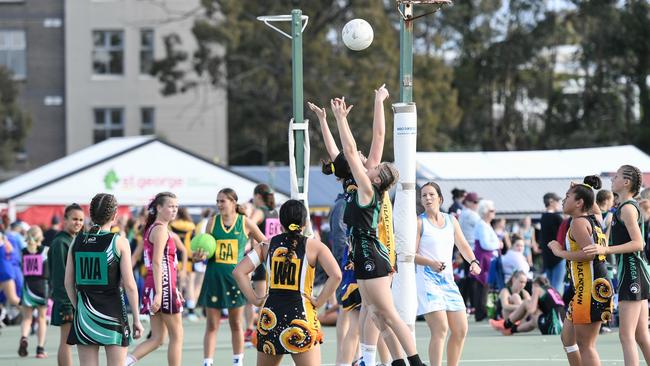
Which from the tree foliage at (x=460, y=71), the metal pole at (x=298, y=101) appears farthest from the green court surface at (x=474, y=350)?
the tree foliage at (x=460, y=71)

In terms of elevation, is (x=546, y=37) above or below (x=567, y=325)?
above

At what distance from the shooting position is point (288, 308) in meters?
9.77

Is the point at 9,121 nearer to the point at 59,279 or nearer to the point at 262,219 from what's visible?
the point at 262,219

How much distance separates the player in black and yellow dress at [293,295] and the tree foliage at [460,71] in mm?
44356

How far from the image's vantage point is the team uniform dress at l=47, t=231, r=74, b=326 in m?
13.6

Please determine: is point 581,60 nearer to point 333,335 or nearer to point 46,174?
point 46,174

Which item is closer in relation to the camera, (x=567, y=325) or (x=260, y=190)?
(x=567, y=325)

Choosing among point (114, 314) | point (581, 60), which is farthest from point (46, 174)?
point (581, 60)

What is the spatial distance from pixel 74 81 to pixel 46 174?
27.6 m

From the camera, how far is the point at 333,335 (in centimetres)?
1941

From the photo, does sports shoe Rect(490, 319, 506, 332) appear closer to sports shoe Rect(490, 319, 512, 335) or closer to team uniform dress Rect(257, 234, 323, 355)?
sports shoe Rect(490, 319, 512, 335)

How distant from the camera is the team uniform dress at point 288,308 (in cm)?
973

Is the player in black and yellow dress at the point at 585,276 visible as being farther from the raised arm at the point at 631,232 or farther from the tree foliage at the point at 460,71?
the tree foliage at the point at 460,71

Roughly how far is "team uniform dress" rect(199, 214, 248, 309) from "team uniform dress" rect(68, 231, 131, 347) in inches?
145
